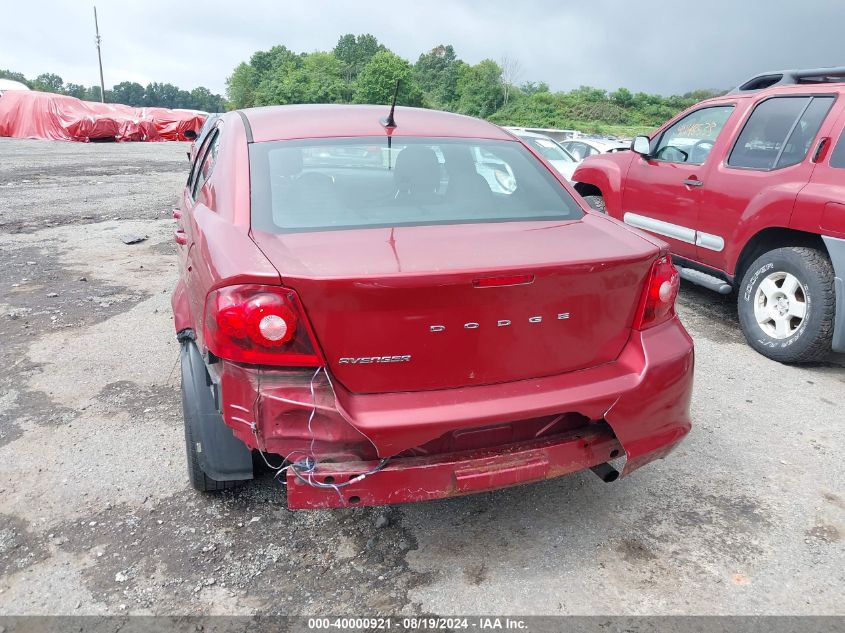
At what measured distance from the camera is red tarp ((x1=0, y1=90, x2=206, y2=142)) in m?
27.8

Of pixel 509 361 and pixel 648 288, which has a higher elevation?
pixel 648 288

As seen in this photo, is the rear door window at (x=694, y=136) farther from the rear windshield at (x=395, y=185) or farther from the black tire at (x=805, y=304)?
the rear windshield at (x=395, y=185)

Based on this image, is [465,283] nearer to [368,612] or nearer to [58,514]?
[368,612]

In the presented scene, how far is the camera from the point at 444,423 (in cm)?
215

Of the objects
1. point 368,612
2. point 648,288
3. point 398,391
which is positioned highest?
point 648,288

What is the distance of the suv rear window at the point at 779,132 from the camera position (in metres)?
4.60

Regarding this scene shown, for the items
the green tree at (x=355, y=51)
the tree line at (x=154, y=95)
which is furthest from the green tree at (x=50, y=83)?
the green tree at (x=355, y=51)

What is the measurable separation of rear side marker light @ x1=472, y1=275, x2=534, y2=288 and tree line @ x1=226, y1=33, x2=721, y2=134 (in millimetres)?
46609

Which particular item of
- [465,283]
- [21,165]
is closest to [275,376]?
[465,283]

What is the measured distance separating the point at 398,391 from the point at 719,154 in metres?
4.22

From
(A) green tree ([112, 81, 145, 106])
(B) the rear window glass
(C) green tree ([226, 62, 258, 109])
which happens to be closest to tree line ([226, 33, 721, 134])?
(C) green tree ([226, 62, 258, 109])

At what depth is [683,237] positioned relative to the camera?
18.1ft

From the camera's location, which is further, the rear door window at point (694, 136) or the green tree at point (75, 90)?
the green tree at point (75, 90)

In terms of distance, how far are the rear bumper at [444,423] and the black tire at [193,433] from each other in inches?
18.5
